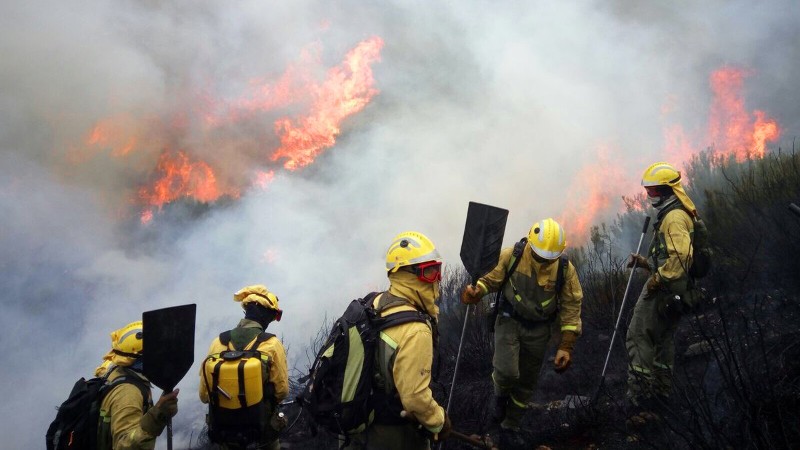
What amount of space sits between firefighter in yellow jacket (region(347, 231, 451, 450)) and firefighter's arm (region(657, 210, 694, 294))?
80.8 inches

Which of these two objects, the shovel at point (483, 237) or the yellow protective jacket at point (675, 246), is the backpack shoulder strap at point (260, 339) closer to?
the shovel at point (483, 237)

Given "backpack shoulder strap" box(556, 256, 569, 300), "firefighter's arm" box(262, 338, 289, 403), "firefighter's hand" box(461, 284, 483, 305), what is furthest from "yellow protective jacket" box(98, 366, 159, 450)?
"backpack shoulder strap" box(556, 256, 569, 300)

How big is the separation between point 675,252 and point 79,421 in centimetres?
393

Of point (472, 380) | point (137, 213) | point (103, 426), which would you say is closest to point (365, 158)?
point (137, 213)

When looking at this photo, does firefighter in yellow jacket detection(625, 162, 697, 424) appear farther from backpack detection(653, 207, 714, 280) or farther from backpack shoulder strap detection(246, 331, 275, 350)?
backpack shoulder strap detection(246, 331, 275, 350)

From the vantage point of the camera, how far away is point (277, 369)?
334cm

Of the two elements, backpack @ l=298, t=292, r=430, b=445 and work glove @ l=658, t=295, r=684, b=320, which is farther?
work glove @ l=658, t=295, r=684, b=320

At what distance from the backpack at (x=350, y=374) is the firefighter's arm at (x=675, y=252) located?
2.21m

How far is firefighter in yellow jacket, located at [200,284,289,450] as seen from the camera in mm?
3262

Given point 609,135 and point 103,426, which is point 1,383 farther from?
point 609,135

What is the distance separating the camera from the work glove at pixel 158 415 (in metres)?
2.43

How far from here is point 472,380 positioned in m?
5.73

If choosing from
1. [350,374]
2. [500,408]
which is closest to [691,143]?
[500,408]

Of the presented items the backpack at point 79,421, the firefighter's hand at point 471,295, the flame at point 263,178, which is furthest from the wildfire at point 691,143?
the backpack at point 79,421
